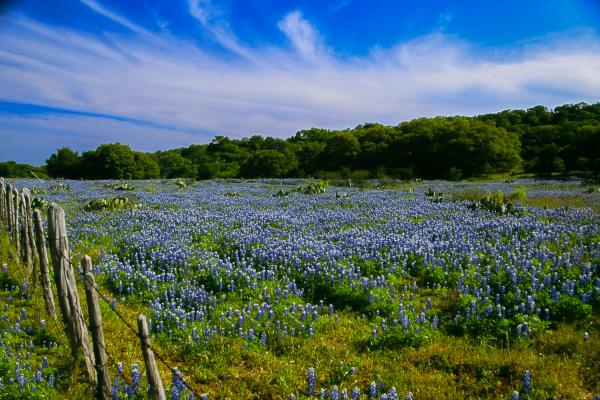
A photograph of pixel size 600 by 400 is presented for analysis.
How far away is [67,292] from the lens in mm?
4762

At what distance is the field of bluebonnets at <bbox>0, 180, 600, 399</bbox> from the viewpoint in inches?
179

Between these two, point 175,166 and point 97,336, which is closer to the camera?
point 97,336

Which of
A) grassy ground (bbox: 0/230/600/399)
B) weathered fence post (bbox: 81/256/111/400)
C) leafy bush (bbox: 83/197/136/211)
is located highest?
leafy bush (bbox: 83/197/136/211)

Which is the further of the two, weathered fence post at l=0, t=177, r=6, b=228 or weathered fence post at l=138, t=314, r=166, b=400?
weathered fence post at l=0, t=177, r=6, b=228

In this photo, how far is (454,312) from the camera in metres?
6.29

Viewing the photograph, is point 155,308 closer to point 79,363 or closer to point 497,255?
point 79,363

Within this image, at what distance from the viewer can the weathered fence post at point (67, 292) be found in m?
4.66

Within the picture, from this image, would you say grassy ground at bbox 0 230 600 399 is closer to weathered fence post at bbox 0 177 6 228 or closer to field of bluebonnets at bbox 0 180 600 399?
field of bluebonnets at bbox 0 180 600 399

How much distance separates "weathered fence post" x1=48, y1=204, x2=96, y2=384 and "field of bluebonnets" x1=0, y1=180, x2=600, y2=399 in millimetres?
385

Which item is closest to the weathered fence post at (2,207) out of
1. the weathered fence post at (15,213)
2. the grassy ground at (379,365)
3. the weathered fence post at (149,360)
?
the weathered fence post at (15,213)

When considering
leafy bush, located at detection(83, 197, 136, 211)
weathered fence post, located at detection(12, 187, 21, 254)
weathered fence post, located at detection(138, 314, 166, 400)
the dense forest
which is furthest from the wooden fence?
the dense forest

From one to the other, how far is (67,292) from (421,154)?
54.4 m

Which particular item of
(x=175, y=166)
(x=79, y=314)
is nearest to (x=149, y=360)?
(x=79, y=314)

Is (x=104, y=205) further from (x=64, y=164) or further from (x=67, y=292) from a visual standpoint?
(x=64, y=164)
